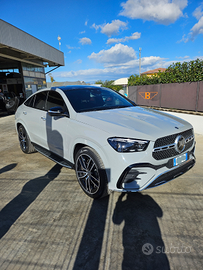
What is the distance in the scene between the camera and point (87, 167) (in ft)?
9.23

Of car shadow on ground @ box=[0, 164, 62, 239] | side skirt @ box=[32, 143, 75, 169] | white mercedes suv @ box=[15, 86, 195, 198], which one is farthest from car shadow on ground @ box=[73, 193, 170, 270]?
car shadow on ground @ box=[0, 164, 62, 239]

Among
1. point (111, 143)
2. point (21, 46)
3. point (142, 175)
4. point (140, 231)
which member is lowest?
point (140, 231)

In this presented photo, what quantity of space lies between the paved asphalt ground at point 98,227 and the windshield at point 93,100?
1333 millimetres

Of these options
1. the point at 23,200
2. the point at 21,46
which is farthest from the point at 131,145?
the point at 21,46

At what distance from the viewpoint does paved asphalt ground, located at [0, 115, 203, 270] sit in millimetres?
1864

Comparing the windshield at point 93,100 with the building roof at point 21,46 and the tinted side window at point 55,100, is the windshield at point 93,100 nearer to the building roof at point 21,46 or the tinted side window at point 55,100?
the tinted side window at point 55,100

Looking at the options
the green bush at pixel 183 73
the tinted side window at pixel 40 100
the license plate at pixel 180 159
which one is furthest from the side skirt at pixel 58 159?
the green bush at pixel 183 73

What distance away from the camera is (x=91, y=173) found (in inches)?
109

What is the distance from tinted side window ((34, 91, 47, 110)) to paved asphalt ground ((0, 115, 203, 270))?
1.54m

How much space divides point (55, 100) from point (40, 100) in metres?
0.71

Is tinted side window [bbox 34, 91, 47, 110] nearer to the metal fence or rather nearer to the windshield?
the windshield

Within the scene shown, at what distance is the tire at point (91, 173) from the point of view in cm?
253

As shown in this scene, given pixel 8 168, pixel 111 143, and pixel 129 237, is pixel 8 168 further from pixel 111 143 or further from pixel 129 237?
pixel 129 237

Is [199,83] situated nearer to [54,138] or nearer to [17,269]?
[54,138]
